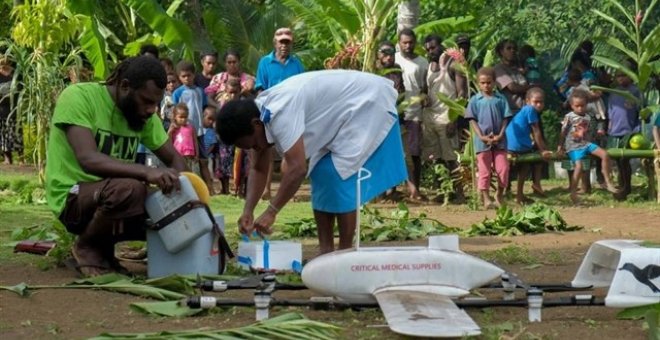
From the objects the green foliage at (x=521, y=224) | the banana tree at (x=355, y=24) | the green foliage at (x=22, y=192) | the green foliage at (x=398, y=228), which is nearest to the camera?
the green foliage at (x=398, y=228)

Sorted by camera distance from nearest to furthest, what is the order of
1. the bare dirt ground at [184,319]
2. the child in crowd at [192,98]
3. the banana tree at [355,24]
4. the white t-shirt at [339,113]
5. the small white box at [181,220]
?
the bare dirt ground at [184,319]
the small white box at [181,220]
the white t-shirt at [339,113]
the banana tree at [355,24]
the child in crowd at [192,98]

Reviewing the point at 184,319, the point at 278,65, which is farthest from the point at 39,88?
the point at 184,319

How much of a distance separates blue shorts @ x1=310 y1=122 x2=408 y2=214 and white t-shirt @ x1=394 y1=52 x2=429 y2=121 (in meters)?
6.22

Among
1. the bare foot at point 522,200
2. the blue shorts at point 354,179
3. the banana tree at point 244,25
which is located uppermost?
the banana tree at point 244,25

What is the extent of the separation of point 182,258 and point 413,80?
717cm

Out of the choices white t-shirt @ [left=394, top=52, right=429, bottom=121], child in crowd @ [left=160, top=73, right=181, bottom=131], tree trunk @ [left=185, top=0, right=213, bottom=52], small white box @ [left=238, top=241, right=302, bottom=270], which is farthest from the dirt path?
tree trunk @ [left=185, top=0, right=213, bottom=52]

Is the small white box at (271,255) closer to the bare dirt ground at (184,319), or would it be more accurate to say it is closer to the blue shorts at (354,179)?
the blue shorts at (354,179)

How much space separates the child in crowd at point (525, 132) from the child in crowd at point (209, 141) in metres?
3.23

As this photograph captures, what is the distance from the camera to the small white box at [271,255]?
7777 mm

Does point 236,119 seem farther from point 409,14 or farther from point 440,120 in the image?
point 409,14

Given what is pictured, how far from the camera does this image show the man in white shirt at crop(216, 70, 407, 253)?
7.36 m

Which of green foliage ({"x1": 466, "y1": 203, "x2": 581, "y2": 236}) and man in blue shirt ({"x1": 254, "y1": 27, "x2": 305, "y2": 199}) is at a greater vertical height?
man in blue shirt ({"x1": 254, "y1": 27, "x2": 305, "y2": 199})

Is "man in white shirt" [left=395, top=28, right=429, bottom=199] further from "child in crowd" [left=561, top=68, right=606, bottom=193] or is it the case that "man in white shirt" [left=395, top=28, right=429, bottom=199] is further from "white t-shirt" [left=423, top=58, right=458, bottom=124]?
"child in crowd" [left=561, top=68, right=606, bottom=193]

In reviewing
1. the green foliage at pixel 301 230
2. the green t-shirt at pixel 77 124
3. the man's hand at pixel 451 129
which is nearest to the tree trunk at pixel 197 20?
the man's hand at pixel 451 129
